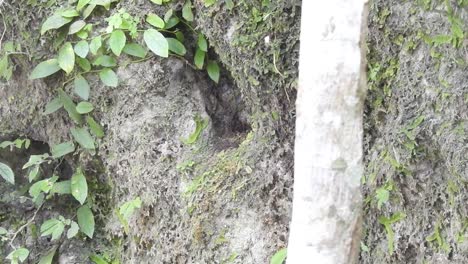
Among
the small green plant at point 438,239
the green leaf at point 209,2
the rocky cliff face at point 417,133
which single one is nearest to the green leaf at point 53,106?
the green leaf at point 209,2

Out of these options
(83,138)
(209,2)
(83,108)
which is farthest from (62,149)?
(209,2)

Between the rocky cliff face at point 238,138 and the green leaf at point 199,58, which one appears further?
the green leaf at point 199,58

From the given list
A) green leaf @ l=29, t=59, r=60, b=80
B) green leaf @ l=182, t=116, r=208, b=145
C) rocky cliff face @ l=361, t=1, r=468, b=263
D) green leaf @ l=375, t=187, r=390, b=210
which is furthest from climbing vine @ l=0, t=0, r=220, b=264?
green leaf @ l=375, t=187, r=390, b=210

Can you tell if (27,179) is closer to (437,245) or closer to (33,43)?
(33,43)

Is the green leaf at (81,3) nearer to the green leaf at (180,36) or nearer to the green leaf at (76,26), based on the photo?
the green leaf at (76,26)

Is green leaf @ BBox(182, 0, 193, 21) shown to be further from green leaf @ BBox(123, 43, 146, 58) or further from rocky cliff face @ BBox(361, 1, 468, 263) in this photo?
rocky cliff face @ BBox(361, 1, 468, 263)

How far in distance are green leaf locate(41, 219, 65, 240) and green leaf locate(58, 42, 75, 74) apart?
646 millimetres

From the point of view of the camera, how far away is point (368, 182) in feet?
6.77

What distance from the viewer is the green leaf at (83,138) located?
2760 millimetres

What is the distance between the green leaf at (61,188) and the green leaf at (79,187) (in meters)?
0.04

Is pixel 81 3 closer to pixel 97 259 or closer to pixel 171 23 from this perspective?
pixel 171 23

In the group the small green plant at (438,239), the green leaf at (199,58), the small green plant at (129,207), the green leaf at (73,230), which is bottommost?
the green leaf at (73,230)

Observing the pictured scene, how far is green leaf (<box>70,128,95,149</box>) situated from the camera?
2.76 m

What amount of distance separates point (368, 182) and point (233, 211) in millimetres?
582
